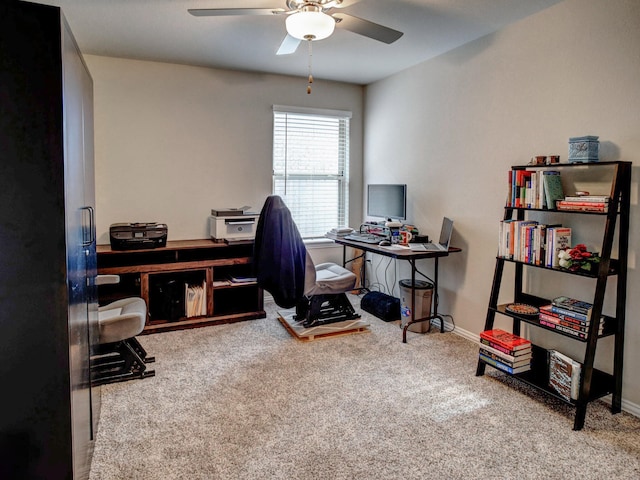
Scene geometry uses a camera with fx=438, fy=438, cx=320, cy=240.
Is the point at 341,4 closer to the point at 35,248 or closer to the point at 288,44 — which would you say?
the point at 288,44

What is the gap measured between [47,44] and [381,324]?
10.7ft

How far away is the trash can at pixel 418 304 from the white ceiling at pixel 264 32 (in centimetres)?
199

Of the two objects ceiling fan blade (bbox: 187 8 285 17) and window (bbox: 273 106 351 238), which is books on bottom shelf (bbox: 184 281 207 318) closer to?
window (bbox: 273 106 351 238)

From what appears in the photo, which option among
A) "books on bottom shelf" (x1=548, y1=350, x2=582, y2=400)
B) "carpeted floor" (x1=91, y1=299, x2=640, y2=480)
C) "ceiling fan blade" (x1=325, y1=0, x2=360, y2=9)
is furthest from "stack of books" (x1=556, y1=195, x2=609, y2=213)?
"ceiling fan blade" (x1=325, y1=0, x2=360, y2=9)

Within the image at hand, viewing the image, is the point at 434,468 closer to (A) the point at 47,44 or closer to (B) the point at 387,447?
(B) the point at 387,447

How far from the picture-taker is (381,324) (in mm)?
3953

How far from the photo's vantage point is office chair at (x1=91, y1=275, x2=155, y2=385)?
8.48 ft

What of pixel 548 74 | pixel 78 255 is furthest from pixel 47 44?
pixel 548 74

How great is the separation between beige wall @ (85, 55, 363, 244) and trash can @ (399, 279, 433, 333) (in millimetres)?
1846

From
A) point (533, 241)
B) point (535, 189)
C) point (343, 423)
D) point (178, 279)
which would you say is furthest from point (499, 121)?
point (178, 279)

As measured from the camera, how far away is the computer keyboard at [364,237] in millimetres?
3987

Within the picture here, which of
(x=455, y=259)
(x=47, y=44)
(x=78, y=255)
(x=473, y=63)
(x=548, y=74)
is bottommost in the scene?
(x=455, y=259)

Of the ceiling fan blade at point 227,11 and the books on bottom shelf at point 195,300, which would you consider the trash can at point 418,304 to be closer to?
the books on bottom shelf at point 195,300

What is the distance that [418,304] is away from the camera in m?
3.71
